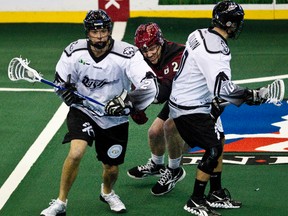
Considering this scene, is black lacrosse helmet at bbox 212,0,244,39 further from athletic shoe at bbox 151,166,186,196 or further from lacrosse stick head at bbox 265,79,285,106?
athletic shoe at bbox 151,166,186,196

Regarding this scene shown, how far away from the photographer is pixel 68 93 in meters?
9.07

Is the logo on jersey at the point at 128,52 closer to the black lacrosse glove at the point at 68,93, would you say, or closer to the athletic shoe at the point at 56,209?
the black lacrosse glove at the point at 68,93

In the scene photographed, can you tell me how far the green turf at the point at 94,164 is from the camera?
9.78 meters

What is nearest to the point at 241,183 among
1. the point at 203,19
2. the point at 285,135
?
the point at 285,135

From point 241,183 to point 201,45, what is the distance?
1795mm

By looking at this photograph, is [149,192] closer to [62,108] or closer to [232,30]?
[232,30]

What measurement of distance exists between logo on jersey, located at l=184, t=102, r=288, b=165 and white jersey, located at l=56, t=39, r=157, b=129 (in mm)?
1968

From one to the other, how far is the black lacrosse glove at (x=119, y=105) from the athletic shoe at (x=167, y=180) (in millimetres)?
1411

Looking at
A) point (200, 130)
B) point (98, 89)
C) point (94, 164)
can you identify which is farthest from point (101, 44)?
point (94, 164)

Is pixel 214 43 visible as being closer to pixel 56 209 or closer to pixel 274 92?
pixel 274 92

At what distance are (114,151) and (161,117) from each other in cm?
105

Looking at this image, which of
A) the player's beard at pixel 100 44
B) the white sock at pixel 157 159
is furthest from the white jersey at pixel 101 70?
the white sock at pixel 157 159

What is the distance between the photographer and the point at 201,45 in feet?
30.0

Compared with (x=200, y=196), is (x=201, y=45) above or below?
above
